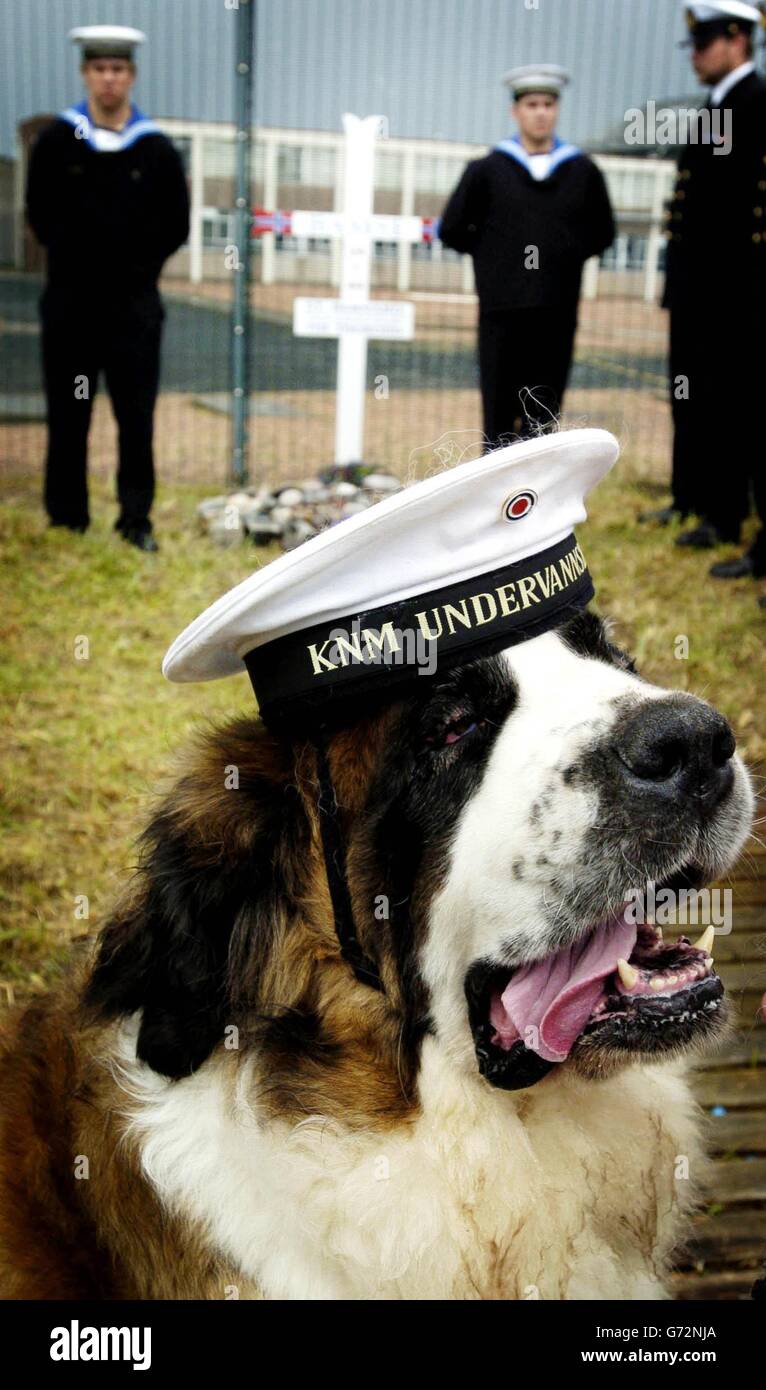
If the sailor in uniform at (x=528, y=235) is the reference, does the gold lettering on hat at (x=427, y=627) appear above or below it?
below

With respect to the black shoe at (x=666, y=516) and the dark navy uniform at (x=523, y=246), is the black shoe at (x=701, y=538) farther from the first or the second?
the dark navy uniform at (x=523, y=246)

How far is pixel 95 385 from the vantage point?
832 centimetres

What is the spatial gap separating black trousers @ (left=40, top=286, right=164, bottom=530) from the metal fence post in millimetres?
1603

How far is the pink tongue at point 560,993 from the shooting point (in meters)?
2.11

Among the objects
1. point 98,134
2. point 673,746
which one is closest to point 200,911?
point 673,746

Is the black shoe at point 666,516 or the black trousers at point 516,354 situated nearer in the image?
the black trousers at point 516,354

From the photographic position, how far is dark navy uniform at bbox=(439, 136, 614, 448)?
846cm

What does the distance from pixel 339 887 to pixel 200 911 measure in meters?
0.24

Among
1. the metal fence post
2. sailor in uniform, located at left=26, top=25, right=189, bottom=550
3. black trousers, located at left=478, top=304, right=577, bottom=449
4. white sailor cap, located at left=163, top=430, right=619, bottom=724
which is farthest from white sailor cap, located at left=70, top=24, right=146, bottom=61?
white sailor cap, located at left=163, top=430, right=619, bottom=724

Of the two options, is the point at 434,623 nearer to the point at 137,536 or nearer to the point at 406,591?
the point at 406,591

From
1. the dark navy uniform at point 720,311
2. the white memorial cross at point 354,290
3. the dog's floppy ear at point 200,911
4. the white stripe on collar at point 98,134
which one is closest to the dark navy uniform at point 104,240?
the white stripe on collar at point 98,134

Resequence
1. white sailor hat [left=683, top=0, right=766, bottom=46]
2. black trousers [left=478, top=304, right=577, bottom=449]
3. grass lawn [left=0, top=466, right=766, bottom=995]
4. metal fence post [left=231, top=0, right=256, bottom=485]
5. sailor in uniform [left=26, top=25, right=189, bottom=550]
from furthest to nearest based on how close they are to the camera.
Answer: metal fence post [left=231, top=0, right=256, bottom=485]
black trousers [left=478, top=304, right=577, bottom=449]
sailor in uniform [left=26, top=25, right=189, bottom=550]
white sailor hat [left=683, top=0, right=766, bottom=46]
grass lawn [left=0, top=466, right=766, bottom=995]

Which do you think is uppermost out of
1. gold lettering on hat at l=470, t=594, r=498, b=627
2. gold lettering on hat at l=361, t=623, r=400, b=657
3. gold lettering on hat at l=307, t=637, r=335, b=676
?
gold lettering on hat at l=470, t=594, r=498, b=627

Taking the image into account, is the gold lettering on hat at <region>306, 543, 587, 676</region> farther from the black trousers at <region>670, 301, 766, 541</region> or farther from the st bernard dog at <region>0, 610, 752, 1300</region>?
the black trousers at <region>670, 301, 766, 541</region>
